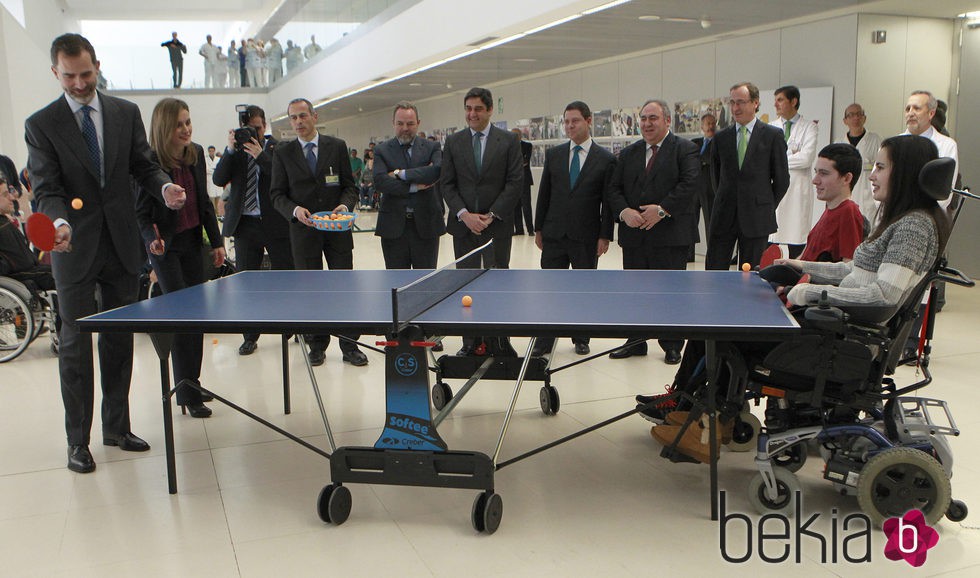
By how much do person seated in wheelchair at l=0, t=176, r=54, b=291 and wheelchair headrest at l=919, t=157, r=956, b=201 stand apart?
573 centimetres

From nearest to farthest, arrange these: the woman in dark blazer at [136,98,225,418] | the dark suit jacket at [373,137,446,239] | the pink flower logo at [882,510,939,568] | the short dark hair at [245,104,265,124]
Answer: the pink flower logo at [882,510,939,568] → the woman in dark blazer at [136,98,225,418] → the dark suit jacket at [373,137,446,239] → the short dark hair at [245,104,265,124]

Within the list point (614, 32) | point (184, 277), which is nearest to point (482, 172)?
point (184, 277)

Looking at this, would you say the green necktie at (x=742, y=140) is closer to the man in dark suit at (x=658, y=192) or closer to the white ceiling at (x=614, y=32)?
the man in dark suit at (x=658, y=192)

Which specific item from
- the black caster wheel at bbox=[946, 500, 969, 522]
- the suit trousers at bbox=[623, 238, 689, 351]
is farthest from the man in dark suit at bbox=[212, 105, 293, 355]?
the black caster wheel at bbox=[946, 500, 969, 522]

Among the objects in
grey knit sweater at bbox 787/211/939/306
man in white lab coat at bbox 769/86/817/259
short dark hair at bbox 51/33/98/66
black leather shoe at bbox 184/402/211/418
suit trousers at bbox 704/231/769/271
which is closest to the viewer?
grey knit sweater at bbox 787/211/939/306

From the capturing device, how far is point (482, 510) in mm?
3010

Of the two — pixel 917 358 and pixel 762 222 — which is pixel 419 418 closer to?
pixel 917 358

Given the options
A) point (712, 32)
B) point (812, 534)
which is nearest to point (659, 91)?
point (712, 32)

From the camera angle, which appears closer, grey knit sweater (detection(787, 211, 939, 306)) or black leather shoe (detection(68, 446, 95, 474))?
grey knit sweater (detection(787, 211, 939, 306))

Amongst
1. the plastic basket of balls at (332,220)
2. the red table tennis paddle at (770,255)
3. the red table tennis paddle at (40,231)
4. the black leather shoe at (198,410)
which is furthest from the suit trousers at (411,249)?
the red table tennis paddle at (40,231)

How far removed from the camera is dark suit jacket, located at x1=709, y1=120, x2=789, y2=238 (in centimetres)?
549

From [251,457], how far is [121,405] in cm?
71

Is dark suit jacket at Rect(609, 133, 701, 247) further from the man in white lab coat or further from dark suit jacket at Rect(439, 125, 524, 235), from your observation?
the man in white lab coat

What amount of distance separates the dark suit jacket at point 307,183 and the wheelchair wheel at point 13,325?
1.98 meters
